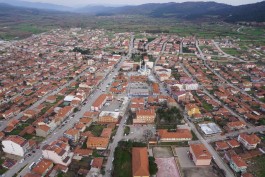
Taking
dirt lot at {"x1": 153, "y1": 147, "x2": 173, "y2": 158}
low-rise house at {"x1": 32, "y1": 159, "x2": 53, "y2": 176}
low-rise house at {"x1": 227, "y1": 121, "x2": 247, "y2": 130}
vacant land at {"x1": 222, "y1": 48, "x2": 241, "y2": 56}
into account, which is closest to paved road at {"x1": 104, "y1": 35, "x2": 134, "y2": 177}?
dirt lot at {"x1": 153, "y1": 147, "x2": 173, "y2": 158}

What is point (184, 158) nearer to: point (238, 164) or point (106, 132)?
point (238, 164)

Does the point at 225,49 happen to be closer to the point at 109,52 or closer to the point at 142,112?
the point at 109,52

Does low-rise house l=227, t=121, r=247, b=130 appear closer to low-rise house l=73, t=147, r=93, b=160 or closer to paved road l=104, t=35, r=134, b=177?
paved road l=104, t=35, r=134, b=177

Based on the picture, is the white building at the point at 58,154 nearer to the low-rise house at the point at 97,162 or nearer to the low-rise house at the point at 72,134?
the low-rise house at the point at 97,162

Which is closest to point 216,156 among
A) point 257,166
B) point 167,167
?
point 257,166

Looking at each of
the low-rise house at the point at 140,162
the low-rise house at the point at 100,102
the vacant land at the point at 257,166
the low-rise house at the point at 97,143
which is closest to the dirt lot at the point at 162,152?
the low-rise house at the point at 140,162

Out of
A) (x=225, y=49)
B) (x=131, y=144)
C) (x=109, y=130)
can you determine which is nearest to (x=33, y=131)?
(x=109, y=130)
